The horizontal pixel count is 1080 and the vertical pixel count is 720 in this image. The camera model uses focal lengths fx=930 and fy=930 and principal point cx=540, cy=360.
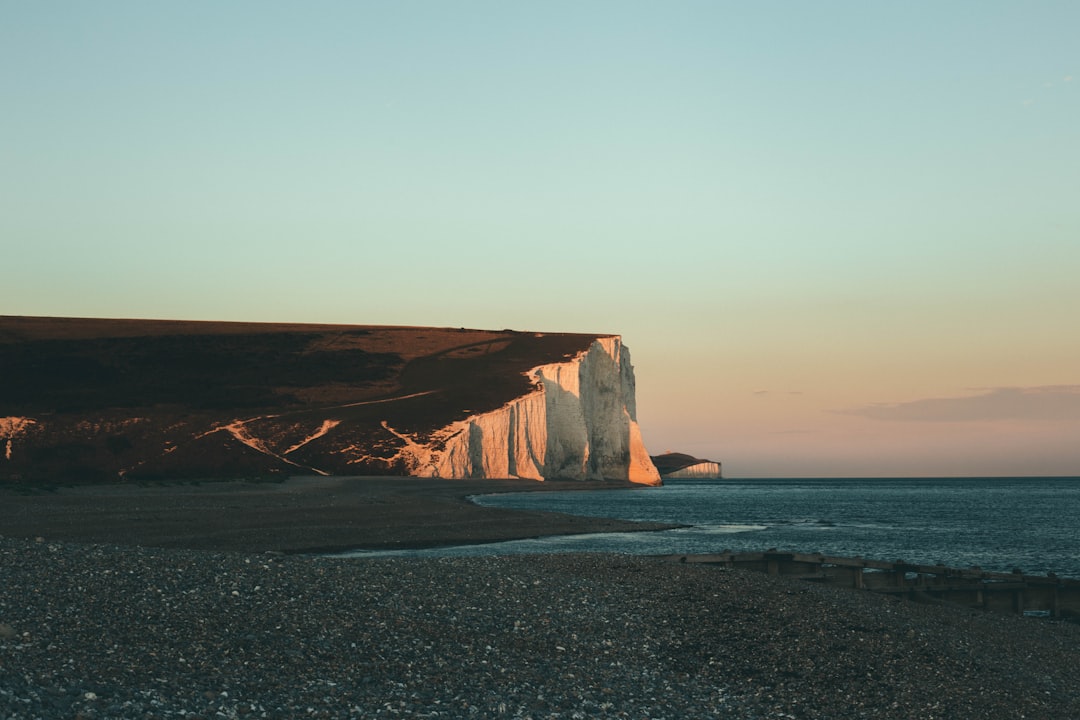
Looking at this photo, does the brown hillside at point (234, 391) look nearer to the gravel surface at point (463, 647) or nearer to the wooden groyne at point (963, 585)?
the wooden groyne at point (963, 585)

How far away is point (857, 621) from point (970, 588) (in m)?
8.55

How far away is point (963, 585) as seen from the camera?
2688cm

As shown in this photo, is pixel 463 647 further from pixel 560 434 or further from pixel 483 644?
pixel 560 434

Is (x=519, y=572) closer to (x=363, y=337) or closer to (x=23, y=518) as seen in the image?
(x=23, y=518)

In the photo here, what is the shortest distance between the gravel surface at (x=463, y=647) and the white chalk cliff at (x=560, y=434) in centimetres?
8395

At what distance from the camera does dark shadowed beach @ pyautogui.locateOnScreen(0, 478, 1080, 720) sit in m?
13.4

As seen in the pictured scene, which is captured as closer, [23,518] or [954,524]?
[23,518]

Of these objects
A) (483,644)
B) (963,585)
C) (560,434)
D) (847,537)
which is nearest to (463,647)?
(483,644)

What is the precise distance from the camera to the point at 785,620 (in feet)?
64.7

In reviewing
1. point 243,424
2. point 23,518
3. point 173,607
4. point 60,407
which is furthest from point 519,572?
point 60,407

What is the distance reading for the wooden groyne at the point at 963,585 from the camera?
2658 centimetres

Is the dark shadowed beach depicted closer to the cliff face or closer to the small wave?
the small wave

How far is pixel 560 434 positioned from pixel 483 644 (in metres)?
107

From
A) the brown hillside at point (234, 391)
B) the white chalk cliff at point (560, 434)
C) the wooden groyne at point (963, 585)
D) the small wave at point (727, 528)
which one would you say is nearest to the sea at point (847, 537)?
the small wave at point (727, 528)
